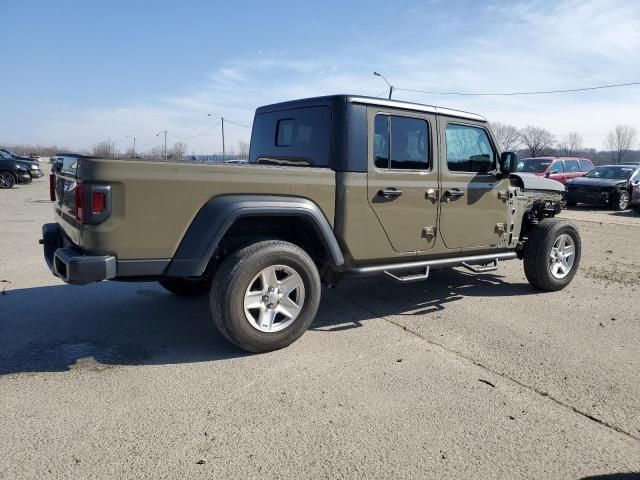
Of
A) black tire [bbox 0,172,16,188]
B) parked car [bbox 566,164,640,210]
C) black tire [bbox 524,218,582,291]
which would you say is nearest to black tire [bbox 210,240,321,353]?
black tire [bbox 524,218,582,291]

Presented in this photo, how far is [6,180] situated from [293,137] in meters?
21.6

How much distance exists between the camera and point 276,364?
3.54m

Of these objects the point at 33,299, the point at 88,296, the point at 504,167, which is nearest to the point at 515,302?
the point at 504,167

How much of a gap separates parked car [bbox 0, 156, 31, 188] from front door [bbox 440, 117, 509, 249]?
22.4m

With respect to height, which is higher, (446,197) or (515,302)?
(446,197)

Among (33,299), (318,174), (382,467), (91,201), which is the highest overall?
(318,174)

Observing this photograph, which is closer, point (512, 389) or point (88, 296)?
point (512, 389)

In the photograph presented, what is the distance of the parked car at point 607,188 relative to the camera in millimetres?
16214

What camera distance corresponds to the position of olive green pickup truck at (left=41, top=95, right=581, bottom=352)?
10.6 feet

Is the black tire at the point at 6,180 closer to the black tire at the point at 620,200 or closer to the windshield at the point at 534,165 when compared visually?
the windshield at the point at 534,165

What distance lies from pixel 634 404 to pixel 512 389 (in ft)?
2.39

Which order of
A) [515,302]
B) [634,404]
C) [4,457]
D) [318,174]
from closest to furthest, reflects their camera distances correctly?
[4,457] < [634,404] < [318,174] < [515,302]

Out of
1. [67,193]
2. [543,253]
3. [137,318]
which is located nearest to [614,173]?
[543,253]

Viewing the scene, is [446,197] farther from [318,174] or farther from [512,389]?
[512,389]
